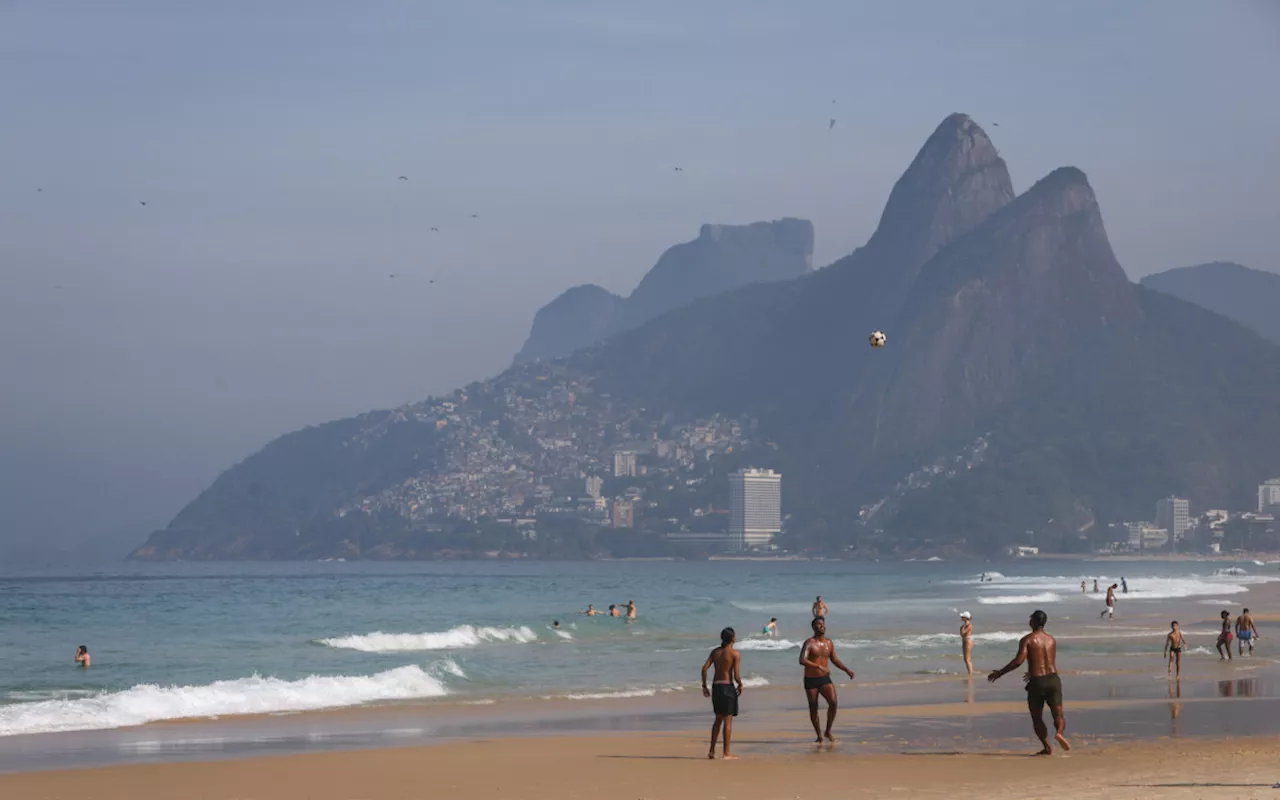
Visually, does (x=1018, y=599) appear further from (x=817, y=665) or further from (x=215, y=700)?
(x=817, y=665)

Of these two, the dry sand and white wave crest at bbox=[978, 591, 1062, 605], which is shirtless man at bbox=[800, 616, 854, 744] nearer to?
the dry sand

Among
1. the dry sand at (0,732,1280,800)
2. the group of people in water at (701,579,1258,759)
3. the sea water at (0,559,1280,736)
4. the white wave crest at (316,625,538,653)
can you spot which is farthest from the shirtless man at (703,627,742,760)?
the white wave crest at (316,625,538,653)

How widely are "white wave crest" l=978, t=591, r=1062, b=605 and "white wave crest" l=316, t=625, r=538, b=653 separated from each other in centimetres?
3397

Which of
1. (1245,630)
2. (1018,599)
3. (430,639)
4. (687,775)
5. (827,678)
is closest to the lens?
(687,775)

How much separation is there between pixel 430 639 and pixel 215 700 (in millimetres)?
20856

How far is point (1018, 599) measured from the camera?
81.7 m

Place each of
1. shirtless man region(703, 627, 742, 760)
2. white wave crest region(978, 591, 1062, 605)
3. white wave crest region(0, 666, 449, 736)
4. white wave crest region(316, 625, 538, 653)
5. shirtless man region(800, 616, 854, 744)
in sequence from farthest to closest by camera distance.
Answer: white wave crest region(978, 591, 1062, 605) < white wave crest region(316, 625, 538, 653) < white wave crest region(0, 666, 449, 736) < shirtless man region(800, 616, 854, 744) < shirtless man region(703, 627, 742, 760)

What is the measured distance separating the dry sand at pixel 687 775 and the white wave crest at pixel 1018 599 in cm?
5928

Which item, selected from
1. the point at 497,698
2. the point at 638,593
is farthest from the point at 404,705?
the point at 638,593

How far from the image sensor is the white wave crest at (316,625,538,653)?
44438mm

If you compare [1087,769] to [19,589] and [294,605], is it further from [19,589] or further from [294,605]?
[19,589]

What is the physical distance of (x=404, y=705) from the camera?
2628 cm

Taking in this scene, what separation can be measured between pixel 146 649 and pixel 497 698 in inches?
814

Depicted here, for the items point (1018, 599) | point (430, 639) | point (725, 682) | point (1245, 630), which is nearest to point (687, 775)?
point (725, 682)
